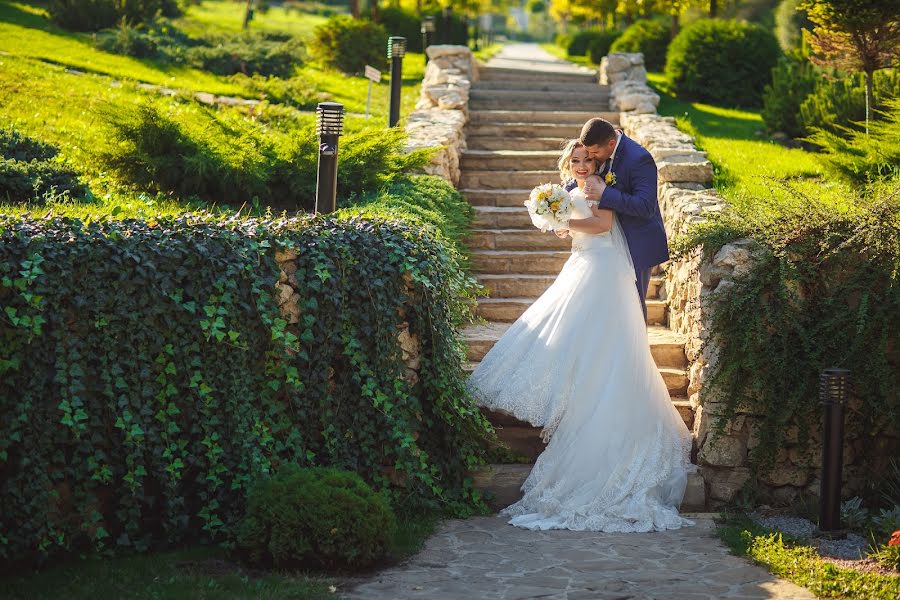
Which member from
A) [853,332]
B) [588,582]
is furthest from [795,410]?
[588,582]

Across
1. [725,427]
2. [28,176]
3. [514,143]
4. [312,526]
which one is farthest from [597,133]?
[514,143]

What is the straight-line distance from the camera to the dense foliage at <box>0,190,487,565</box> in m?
5.04

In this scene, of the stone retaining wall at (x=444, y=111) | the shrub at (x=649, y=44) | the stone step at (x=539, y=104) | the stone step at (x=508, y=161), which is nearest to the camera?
the stone retaining wall at (x=444, y=111)

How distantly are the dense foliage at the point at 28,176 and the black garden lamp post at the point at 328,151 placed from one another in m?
1.95

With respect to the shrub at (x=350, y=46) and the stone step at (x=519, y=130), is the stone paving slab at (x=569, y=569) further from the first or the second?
the shrub at (x=350, y=46)

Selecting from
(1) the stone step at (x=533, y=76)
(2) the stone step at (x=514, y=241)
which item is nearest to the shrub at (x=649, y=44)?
(1) the stone step at (x=533, y=76)

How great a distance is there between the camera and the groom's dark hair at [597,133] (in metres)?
6.55

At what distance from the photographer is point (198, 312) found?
17.9 feet

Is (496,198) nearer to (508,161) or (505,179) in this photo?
(505,179)

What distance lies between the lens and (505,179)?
10875 mm

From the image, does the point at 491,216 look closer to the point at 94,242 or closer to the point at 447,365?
the point at 447,365

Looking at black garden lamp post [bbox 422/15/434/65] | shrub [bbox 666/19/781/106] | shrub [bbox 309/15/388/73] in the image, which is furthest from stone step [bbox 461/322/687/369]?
shrub [bbox 309/15/388/73]

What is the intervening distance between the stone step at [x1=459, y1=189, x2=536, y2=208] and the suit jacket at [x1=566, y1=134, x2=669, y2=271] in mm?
3595

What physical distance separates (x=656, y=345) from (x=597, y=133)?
6.08ft
